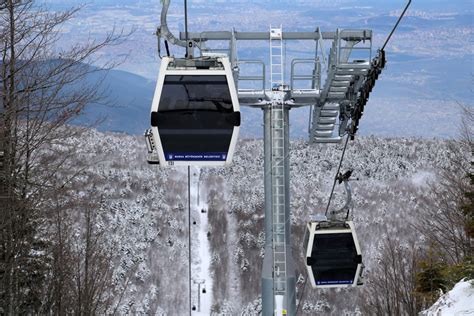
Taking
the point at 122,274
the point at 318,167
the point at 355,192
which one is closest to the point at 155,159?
the point at 122,274

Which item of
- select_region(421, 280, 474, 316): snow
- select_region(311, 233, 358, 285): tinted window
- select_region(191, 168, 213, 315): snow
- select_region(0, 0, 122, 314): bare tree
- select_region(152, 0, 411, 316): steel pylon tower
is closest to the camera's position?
select_region(421, 280, 474, 316): snow

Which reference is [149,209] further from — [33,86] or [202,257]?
[33,86]

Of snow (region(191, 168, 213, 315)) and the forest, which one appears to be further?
snow (region(191, 168, 213, 315))

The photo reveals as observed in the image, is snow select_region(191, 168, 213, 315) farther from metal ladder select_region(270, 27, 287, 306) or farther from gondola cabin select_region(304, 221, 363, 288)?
metal ladder select_region(270, 27, 287, 306)

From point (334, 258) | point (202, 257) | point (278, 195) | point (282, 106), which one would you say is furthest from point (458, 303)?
point (202, 257)

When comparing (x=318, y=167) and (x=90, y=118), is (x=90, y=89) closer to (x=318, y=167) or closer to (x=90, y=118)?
(x=90, y=118)

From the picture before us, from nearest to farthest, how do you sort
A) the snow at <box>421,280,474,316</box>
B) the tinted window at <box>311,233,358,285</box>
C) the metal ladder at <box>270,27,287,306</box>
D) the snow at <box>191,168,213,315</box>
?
the snow at <box>421,280,474,316</box>
the metal ladder at <box>270,27,287,306</box>
the tinted window at <box>311,233,358,285</box>
the snow at <box>191,168,213,315</box>

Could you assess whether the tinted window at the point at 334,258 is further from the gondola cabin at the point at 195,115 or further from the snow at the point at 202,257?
the snow at the point at 202,257

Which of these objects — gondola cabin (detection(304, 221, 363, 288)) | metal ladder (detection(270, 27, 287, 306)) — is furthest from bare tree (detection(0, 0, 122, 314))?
gondola cabin (detection(304, 221, 363, 288))
